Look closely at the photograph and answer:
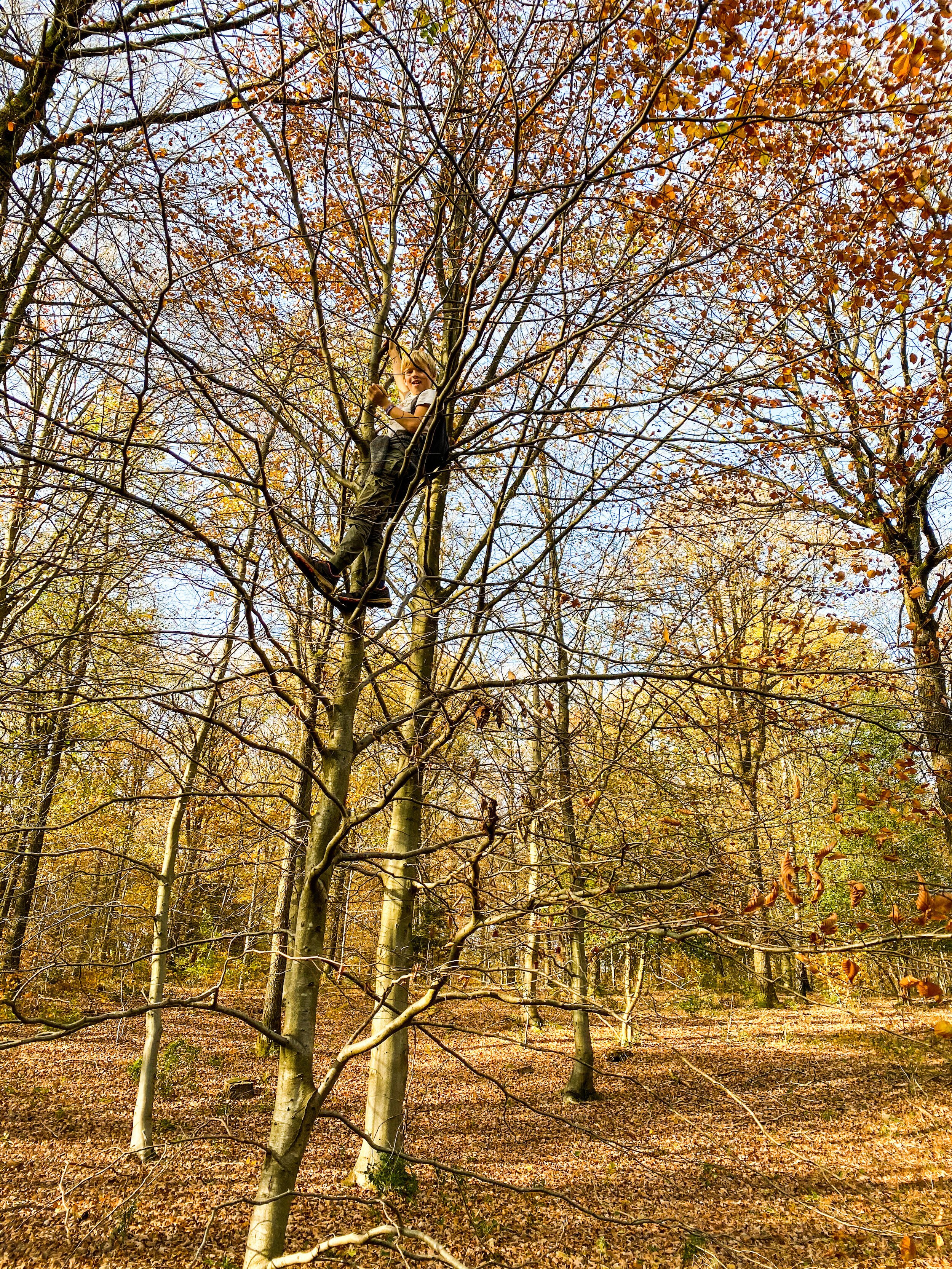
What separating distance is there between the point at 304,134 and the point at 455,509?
3.58m

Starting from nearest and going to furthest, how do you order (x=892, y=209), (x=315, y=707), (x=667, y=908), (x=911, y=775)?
(x=667, y=908) < (x=315, y=707) < (x=892, y=209) < (x=911, y=775)

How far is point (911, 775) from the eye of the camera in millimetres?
6320

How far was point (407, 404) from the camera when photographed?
11.6 ft

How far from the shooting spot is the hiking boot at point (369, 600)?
112 inches

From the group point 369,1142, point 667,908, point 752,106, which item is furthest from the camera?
point 752,106

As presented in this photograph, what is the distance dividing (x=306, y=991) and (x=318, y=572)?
152 centimetres

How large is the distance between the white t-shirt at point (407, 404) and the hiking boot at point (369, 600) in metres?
0.68

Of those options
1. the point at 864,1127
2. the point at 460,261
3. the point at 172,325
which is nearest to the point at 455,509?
the point at 460,261

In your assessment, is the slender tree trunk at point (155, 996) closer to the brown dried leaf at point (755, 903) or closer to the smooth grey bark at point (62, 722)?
the smooth grey bark at point (62, 722)

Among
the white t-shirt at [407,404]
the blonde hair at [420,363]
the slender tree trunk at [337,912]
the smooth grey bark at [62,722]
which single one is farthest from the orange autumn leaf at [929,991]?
the blonde hair at [420,363]

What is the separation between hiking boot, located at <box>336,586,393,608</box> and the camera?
9.32 ft

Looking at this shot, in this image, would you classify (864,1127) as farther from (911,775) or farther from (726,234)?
(726,234)

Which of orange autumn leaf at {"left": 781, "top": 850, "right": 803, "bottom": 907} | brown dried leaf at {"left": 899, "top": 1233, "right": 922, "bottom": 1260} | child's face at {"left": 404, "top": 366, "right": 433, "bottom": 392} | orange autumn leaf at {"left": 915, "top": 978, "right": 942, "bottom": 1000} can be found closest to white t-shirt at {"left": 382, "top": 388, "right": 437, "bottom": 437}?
child's face at {"left": 404, "top": 366, "right": 433, "bottom": 392}

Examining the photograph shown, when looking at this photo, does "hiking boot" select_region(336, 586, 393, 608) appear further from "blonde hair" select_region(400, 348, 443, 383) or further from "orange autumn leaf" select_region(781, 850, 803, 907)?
"orange autumn leaf" select_region(781, 850, 803, 907)
